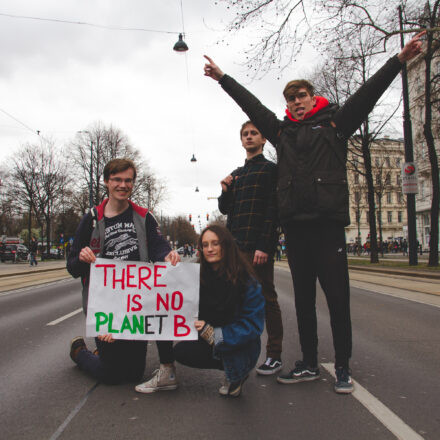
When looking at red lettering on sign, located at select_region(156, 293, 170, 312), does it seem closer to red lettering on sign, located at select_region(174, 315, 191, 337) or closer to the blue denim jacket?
red lettering on sign, located at select_region(174, 315, 191, 337)

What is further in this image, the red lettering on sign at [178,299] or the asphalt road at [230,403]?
the red lettering on sign at [178,299]

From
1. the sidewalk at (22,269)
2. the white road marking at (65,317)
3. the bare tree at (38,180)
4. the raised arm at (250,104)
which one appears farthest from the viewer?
the bare tree at (38,180)

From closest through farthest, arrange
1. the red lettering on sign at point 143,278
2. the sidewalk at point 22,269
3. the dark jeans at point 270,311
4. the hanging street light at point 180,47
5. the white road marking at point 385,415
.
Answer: the white road marking at point 385,415
the red lettering on sign at point 143,278
the dark jeans at point 270,311
the hanging street light at point 180,47
the sidewalk at point 22,269

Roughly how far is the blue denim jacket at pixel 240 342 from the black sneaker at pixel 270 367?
62 centimetres

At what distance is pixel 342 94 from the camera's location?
921 inches

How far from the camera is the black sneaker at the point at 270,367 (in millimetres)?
3516

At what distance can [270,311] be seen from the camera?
3.59 meters

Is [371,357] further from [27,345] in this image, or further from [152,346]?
[27,345]

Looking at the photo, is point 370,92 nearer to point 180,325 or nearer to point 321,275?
point 321,275

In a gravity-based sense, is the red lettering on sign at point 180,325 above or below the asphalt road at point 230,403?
above

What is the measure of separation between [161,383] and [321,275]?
55.8 inches

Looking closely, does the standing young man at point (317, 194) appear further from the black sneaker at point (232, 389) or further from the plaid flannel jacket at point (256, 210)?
the black sneaker at point (232, 389)

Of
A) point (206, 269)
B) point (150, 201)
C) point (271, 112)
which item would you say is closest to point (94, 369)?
point (206, 269)

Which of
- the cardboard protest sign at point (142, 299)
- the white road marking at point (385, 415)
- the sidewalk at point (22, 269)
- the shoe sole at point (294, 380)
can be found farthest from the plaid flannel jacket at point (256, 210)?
the sidewalk at point (22, 269)
